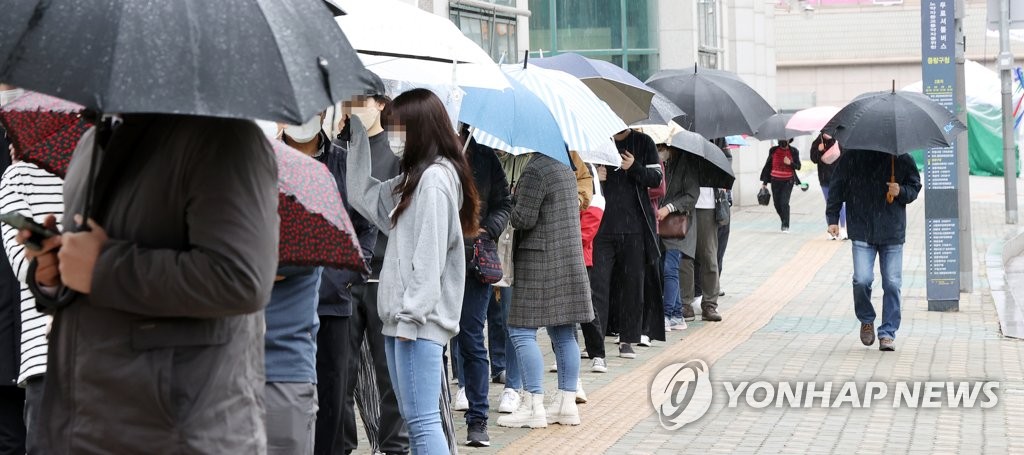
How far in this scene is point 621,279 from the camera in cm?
1103

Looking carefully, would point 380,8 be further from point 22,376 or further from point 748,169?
point 748,169

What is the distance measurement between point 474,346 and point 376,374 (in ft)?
2.43

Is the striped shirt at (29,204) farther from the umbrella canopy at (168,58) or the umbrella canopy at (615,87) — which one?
the umbrella canopy at (615,87)

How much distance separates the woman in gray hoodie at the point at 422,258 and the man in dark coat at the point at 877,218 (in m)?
5.96

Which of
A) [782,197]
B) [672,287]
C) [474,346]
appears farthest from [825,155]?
[474,346]

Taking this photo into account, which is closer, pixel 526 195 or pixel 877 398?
pixel 526 195

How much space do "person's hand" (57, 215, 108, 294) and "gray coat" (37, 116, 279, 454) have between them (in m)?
0.02

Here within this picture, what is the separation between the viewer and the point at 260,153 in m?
3.08

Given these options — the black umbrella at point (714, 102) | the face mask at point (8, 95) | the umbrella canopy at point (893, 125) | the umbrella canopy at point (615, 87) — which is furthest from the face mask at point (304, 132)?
the black umbrella at point (714, 102)

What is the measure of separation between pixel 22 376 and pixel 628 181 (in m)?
6.81

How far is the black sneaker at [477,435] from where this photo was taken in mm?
7730

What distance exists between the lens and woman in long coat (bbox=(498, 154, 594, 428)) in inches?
322

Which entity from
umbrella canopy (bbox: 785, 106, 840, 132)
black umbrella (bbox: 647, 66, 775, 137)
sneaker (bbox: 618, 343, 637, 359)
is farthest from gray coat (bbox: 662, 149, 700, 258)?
umbrella canopy (bbox: 785, 106, 840, 132)

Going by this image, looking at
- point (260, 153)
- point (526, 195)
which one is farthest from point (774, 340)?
Result: point (260, 153)
